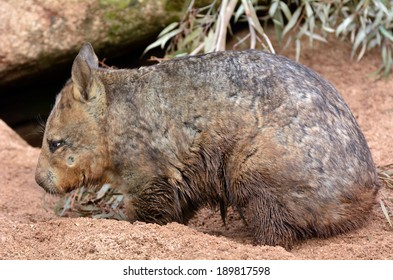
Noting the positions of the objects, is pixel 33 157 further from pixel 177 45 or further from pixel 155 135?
pixel 155 135

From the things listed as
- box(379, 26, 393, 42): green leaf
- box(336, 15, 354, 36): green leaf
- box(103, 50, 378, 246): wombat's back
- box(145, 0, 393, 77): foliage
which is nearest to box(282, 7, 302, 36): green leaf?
box(145, 0, 393, 77): foliage

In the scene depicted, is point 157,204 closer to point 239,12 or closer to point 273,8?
point 239,12

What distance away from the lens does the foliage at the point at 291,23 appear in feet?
24.0

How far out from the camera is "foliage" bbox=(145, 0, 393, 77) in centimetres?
731

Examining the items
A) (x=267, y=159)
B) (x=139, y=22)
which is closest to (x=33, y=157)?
(x=139, y=22)

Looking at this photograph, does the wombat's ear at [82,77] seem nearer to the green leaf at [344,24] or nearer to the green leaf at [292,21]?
the green leaf at [292,21]

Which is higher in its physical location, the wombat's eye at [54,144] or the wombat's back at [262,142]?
the wombat's back at [262,142]

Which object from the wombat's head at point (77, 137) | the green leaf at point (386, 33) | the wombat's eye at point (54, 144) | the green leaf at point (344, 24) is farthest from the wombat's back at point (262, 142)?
the green leaf at point (386, 33)

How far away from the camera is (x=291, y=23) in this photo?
24.6 feet

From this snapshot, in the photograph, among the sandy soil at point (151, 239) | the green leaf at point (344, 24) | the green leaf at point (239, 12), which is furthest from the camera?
the green leaf at point (344, 24)

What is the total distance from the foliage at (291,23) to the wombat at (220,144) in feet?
6.67

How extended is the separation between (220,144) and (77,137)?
98cm

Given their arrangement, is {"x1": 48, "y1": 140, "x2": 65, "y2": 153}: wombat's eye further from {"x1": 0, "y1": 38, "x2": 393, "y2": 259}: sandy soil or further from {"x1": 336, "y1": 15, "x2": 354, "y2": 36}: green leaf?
{"x1": 336, "y1": 15, "x2": 354, "y2": 36}: green leaf
